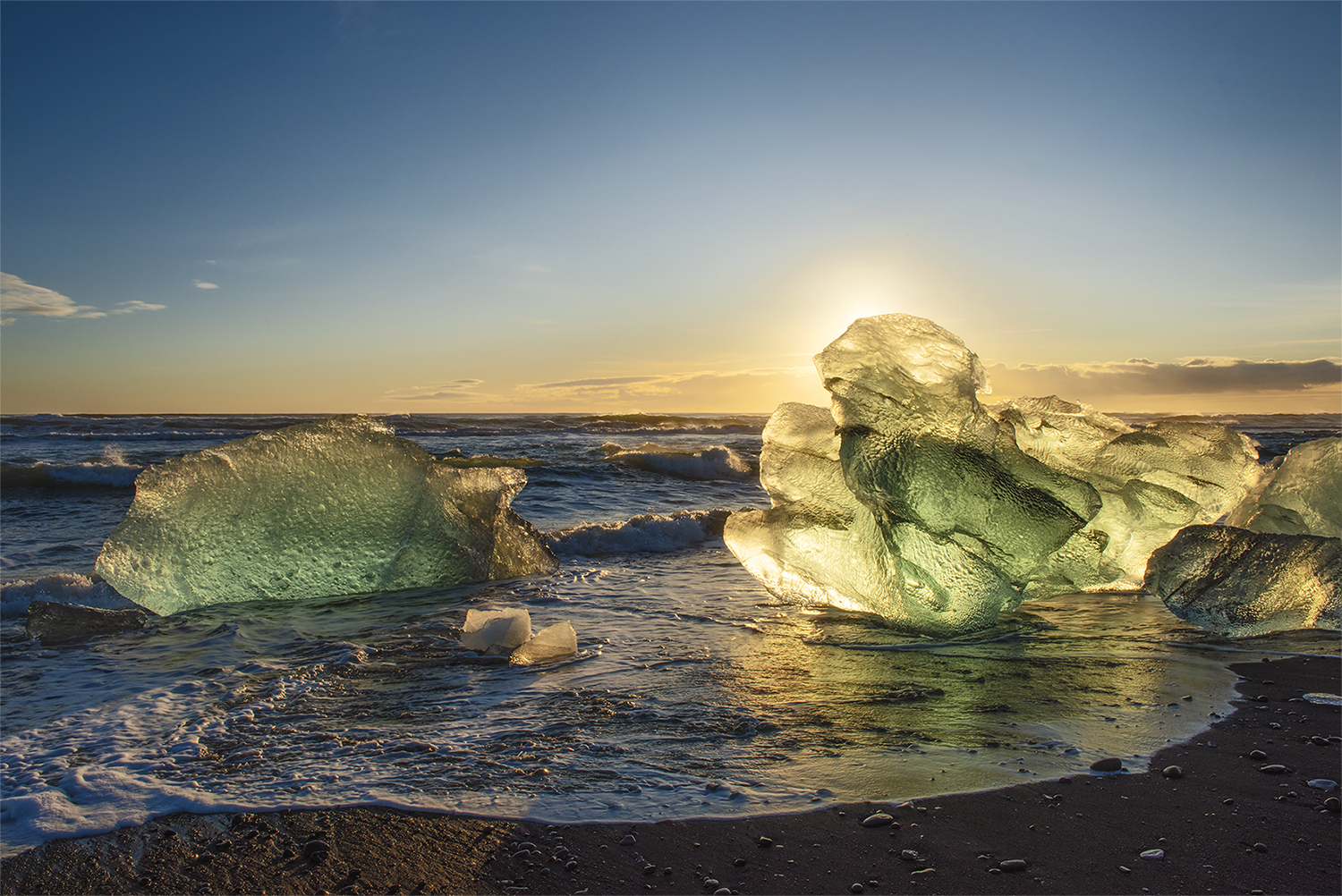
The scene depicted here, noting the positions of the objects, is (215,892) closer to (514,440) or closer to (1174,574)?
(1174,574)

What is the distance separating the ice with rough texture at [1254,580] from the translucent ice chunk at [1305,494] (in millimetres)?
679

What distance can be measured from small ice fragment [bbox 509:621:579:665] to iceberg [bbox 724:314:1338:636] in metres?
1.39

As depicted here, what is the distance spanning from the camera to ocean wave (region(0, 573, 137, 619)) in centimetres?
523

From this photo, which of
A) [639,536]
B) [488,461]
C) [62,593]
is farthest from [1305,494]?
[488,461]

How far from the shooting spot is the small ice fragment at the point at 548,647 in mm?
4004

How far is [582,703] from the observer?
11.1ft

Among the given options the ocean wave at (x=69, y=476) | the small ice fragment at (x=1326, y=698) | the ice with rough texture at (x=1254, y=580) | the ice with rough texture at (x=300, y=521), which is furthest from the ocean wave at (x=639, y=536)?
the ocean wave at (x=69, y=476)

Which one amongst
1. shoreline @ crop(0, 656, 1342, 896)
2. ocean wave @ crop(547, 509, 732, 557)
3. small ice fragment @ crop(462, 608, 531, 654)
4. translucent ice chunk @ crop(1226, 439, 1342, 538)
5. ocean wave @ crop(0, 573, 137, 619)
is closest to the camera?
shoreline @ crop(0, 656, 1342, 896)

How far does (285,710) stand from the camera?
3.34 m

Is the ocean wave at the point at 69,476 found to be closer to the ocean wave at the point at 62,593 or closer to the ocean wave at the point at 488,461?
the ocean wave at the point at 488,461

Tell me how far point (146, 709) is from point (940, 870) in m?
3.18

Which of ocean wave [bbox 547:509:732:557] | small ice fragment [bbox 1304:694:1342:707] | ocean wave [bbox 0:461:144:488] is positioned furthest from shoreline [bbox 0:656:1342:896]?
ocean wave [bbox 0:461:144:488]

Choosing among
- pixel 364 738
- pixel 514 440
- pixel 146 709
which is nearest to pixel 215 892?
pixel 364 738

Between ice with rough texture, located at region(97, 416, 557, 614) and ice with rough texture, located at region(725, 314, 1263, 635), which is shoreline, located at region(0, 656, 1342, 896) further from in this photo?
ice with rough texture, located at region(97, 416, 557, 614)
